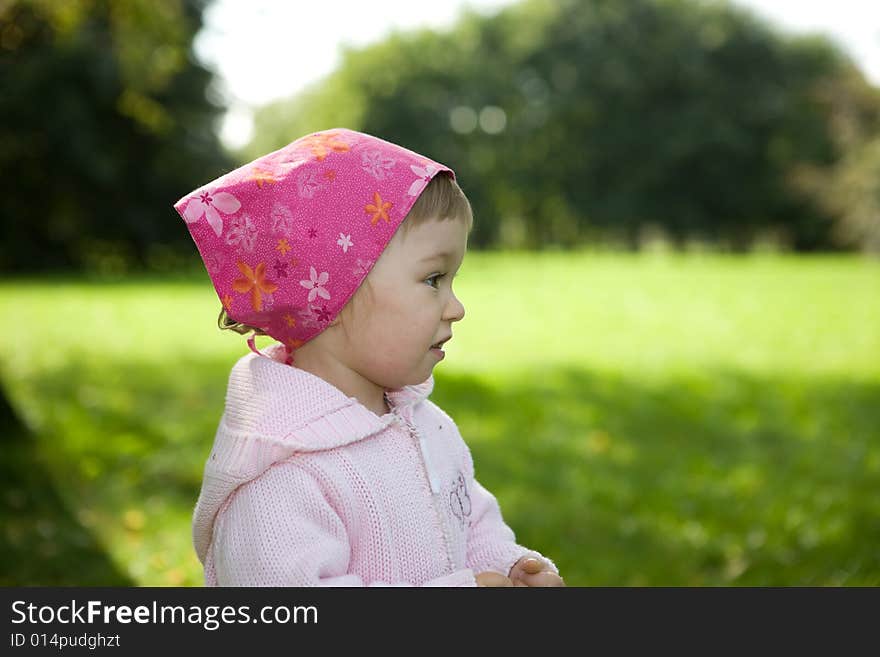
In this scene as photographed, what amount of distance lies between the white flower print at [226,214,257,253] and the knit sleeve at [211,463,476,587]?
1.42 ft

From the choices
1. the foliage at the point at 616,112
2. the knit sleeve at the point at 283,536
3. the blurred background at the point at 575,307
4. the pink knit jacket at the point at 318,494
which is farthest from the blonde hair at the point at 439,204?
the foliage at the point at 616,112

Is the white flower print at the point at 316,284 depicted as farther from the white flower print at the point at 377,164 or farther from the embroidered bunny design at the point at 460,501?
the embroidered bunny design at the point at 460,501

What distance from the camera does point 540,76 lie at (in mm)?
53188

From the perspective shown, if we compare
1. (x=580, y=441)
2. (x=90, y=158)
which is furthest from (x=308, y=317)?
(x=90, y=158)

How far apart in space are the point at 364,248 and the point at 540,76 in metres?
53.4

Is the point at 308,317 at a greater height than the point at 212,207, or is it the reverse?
the point at 212,207

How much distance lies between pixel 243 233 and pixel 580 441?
5.06 metres

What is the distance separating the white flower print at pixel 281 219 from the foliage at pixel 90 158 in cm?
2643

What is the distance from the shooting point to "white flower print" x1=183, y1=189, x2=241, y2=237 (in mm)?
1880

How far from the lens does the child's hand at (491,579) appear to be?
1921 millimetres

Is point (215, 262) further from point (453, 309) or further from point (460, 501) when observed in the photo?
point (460, 501)

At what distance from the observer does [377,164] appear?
191 centimetres
